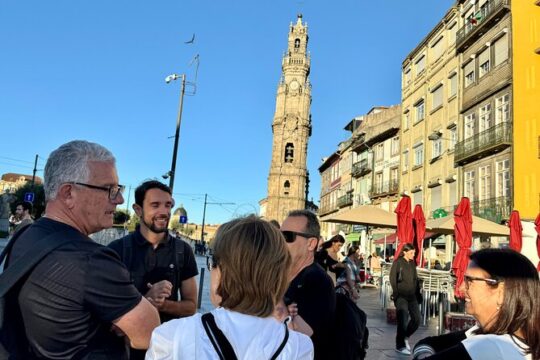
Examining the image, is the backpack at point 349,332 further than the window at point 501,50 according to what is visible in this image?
No

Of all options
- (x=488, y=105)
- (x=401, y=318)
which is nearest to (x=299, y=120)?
(x=488, y=105)

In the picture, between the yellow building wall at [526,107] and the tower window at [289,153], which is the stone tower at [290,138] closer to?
the tower window at [289,153]

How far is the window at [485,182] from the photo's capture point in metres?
24.4

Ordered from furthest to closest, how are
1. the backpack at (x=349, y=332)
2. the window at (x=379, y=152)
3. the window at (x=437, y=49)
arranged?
1. the window at (x=379, y=152)
2. the window at (x=437, y=49)
3. the backpack at (x=349, y=332)

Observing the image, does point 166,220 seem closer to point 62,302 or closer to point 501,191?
point 62,302

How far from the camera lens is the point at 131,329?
72.4 inches

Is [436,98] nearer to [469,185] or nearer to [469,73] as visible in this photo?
[469,73]

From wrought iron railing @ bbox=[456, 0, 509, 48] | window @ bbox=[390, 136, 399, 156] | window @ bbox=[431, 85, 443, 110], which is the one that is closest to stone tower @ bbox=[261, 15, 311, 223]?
window @ bbox=[390, 136, 399, 156]

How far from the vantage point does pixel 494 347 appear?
6.14 feet

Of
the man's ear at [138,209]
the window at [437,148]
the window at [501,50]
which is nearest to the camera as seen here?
the man's ear at [138,209]

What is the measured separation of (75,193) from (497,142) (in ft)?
80.6

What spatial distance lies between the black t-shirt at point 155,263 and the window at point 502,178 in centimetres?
2260

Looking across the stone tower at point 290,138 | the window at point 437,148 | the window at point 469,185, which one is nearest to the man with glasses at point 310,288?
the window at point 469,185

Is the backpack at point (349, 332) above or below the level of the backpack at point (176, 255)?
below
